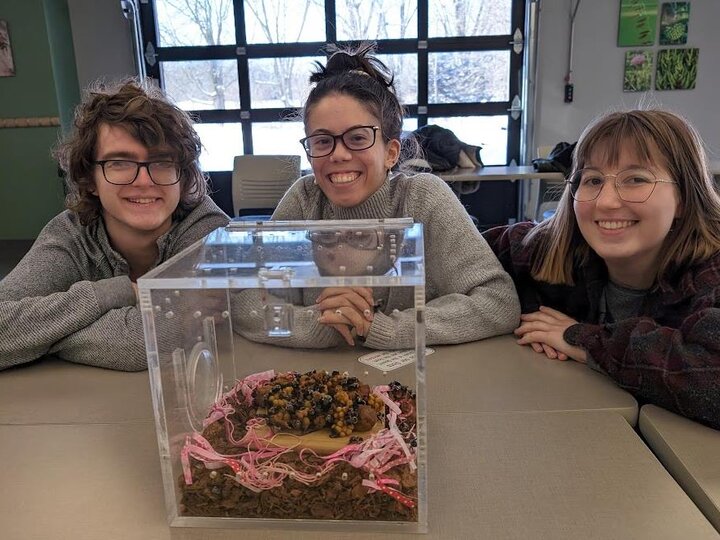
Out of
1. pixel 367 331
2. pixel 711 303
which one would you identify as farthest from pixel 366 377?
pixel 711 303

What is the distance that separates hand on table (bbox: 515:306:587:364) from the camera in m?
1.13

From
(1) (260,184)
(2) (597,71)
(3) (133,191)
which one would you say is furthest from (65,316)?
(2) (597,71)

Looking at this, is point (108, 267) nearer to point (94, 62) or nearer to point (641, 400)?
point (641, 400)

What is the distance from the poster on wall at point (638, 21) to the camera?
4535mm

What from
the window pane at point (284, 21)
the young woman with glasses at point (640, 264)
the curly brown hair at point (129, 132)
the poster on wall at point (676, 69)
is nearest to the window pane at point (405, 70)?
the window pane at point (284, 21)

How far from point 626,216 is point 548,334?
0.91 ft

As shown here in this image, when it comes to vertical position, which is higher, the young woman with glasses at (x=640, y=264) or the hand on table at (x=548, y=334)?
the young woman with glasses at (x=640, y=264)

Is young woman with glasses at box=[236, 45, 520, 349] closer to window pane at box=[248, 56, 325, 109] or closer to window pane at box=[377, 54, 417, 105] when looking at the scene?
window pane at box=[377, 54, 417, 105]

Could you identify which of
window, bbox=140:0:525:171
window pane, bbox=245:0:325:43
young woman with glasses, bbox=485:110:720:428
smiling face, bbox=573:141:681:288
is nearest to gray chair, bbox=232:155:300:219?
window, bbox=140:0:525:171

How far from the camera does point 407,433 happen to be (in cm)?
68

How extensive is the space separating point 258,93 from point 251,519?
487 centimetres

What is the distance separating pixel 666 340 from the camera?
0.97 metres

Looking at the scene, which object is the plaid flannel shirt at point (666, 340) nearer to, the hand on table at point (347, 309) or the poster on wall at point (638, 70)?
the hand on table at point (347, 309)

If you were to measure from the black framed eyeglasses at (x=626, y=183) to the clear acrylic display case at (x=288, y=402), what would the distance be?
22.4 inches
